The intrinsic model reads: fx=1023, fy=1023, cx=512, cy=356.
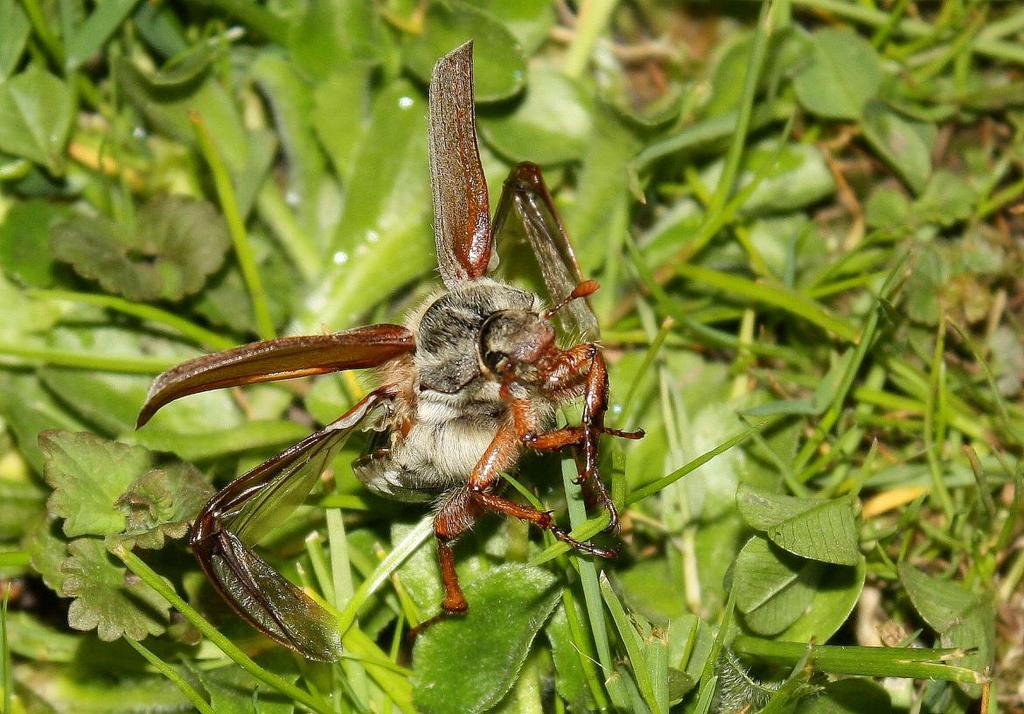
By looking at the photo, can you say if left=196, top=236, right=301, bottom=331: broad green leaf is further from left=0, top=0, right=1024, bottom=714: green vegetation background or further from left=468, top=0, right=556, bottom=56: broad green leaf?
left=468, top=0, right=556, bottom=56: broad green leaf

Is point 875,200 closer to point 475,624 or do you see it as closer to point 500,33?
point 500,33

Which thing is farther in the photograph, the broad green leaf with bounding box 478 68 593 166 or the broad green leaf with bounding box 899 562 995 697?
the broad green leaf with bounding box 478 68 593 166

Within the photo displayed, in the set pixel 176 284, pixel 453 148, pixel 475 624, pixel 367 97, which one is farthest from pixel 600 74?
pixel 475 624

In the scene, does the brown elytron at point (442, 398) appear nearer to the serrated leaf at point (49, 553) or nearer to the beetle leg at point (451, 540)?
the beetle leg at point (451, 540)

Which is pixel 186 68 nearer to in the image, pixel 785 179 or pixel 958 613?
pixel 785 179

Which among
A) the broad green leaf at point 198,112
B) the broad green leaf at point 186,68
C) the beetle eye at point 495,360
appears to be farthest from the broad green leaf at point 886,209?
the broad green leaf at point 186,68

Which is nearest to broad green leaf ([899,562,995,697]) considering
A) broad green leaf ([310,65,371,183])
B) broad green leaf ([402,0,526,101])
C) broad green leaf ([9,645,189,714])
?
broad green leaf ([402,0,526,101])
